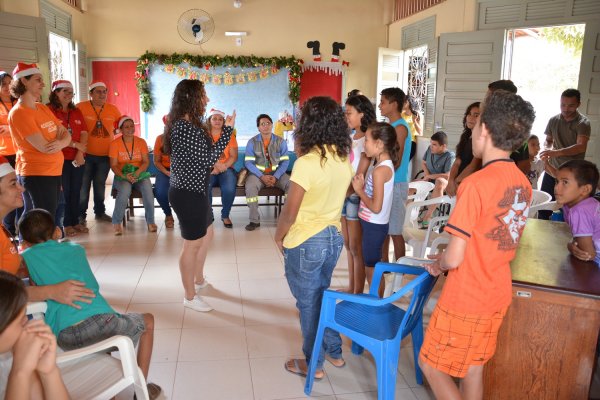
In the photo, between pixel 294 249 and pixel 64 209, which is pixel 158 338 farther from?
pixel 64 209

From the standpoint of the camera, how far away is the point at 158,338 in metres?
2.73

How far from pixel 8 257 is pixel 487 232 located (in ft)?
5.63

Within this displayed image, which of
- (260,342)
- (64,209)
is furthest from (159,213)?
(260,342)

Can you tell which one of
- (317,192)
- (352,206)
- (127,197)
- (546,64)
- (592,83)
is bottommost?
(127,197)

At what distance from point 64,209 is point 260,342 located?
112 inches

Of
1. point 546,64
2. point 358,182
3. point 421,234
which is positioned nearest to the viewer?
point 358,182

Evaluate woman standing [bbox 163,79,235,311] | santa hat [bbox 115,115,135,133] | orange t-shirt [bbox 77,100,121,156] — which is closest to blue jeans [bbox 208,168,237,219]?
santa hat [bbox 115,115,135,133]

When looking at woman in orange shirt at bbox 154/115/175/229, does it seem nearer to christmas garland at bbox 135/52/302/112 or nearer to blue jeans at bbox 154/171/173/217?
blue jeans at bbox 154/171/173/217

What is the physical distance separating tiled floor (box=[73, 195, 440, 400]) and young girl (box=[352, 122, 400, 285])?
65 centimetres

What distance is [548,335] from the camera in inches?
71.6

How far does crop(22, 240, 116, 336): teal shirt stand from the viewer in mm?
1738

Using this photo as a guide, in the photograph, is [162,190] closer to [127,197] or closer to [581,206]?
[127,197]

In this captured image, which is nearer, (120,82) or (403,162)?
(403,162)

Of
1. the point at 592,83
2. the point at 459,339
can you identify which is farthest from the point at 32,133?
the point at 592,83
